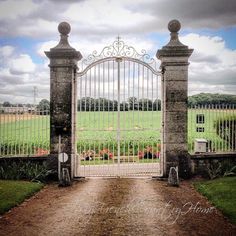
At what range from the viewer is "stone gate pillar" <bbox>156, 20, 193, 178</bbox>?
941 centimetres

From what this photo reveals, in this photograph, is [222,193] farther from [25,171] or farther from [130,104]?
[25,171]

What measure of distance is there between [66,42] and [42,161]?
351 cm

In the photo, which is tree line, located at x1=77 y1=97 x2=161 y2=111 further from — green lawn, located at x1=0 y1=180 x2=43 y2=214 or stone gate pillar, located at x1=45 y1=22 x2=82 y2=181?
green lawn, located at x1=0 y1=180 x2=43 y2=214

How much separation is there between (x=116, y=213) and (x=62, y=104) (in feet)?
13.5

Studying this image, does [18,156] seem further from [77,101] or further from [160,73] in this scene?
[160,73]

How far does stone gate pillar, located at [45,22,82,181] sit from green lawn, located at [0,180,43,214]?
3.67 feet

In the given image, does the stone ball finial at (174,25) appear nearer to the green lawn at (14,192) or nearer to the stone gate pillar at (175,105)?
the stone gate pillar at (175,105)

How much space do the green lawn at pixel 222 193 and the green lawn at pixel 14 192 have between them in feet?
13.5

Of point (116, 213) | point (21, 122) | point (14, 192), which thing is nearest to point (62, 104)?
point (21, 122)

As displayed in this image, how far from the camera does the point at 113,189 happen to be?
827cm

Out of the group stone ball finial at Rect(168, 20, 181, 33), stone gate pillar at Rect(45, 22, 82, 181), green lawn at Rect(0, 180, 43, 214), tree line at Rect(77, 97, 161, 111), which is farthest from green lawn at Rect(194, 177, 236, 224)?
stone ball finial at Rect(168, 20, 181, 33)

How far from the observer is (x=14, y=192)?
7.68 meters

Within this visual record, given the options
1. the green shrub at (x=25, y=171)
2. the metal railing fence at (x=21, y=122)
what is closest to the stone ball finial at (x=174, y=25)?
the metal railing fence at (x=21, y=122)

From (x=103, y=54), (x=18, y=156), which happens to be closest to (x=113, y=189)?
(x=18, y=156)
